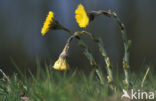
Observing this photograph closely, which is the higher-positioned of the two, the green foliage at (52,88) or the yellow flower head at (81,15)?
the yellow flower head at (81,15)

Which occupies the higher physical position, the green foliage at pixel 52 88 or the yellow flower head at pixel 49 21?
the yellow flower head at pixel 49 21

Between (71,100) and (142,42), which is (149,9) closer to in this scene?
(142,42)

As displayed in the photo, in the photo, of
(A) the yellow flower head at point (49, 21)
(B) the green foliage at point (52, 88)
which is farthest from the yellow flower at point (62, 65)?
(A) the yellow flower head at point (49, 21)

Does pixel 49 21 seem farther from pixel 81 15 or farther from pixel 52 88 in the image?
pixel 52 88

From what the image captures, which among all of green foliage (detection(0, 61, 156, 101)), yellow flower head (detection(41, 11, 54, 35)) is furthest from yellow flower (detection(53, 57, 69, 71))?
yellow flower head (detection(41, 11, 54, 35))

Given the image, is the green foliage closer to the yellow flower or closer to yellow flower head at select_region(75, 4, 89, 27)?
the yellow flower

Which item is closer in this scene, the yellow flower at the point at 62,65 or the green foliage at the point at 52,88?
the green foliage at the point at 52,88

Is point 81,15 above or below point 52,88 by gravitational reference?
above

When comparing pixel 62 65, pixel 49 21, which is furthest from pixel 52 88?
pixel 49 21

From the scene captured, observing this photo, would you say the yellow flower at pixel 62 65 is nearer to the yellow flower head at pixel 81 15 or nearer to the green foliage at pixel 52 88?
the green foliage at pixel 52 88

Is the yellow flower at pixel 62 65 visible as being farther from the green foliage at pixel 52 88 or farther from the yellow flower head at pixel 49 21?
the yellow flower head at pixel 49 21

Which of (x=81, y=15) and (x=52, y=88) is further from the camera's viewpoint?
(x=81, y=15)

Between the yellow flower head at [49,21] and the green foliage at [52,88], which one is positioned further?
the yellow flower head at [49,21]
